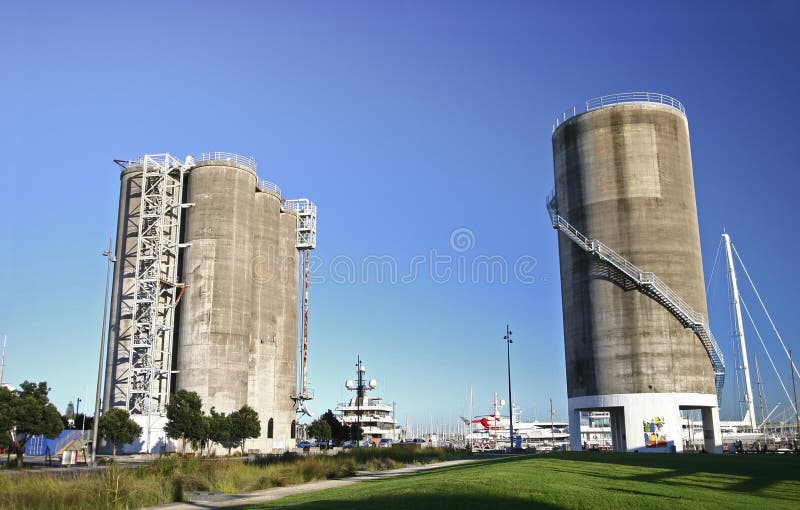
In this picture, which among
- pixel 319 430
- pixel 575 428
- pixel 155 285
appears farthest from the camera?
pixel 319 430

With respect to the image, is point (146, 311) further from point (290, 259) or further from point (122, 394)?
point (290, 259)

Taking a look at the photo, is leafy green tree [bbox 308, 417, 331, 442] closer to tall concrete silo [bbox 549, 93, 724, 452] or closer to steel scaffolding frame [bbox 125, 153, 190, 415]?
steel scaffolding frame [bbox 125, 153, 190, 415]

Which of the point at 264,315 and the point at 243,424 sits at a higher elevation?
the point at 264,315

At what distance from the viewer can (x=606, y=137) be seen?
52688 mm

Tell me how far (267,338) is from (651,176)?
44.0 meters

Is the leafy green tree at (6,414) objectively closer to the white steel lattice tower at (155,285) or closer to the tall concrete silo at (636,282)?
the white steel lattice tower at (155,285)

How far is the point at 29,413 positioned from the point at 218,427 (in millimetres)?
20967

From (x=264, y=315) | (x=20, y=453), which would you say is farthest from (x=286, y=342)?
(x=20, y=453)

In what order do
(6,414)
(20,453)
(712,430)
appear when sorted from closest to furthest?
(20,453), (6,414), (712,430)

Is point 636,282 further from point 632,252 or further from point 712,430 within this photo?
point 712,430

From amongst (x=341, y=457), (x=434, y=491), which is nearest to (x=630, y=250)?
(x=341, y=457)

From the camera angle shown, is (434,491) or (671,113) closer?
(434,491)

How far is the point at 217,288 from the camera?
67.1m

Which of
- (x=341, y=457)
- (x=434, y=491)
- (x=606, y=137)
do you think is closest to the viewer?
(x=434, y=491)
